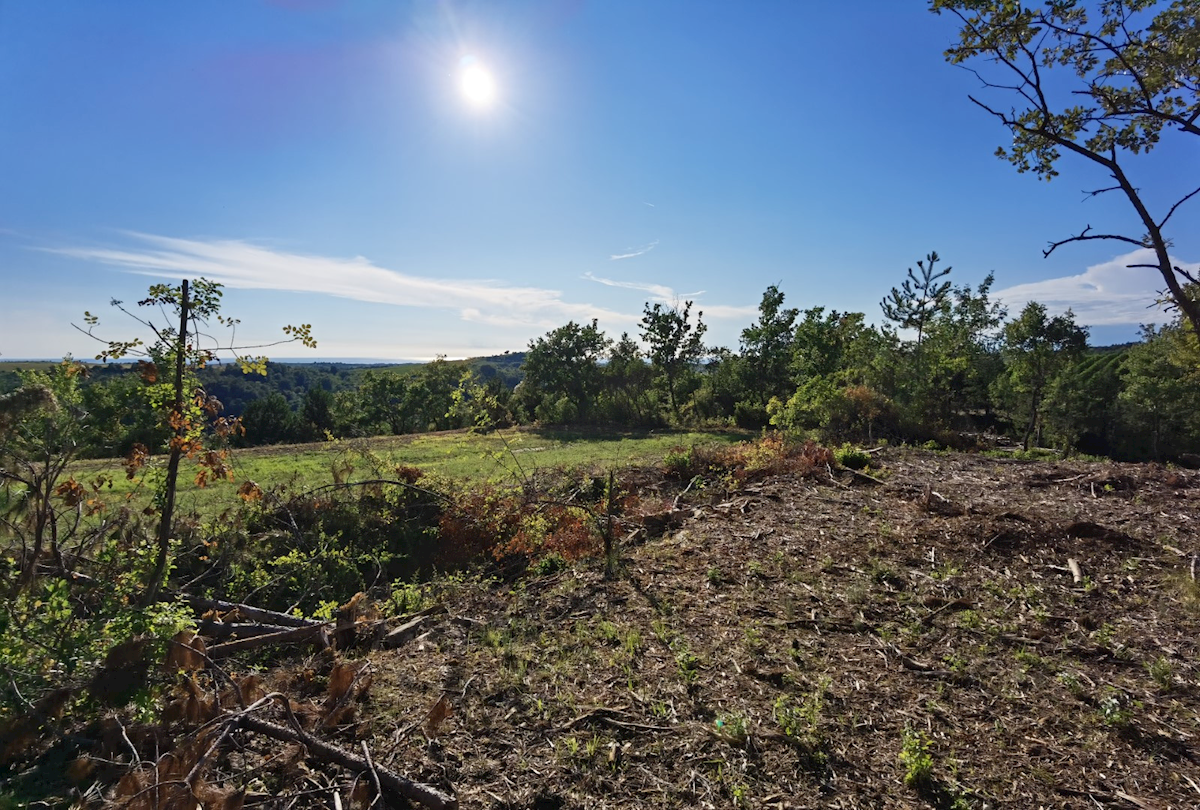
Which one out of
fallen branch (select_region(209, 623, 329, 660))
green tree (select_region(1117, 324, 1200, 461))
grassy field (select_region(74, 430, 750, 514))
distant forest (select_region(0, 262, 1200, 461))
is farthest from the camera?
green tree (select_region(1117, 324, 1200, 461))

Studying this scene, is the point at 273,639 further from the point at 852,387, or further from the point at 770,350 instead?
the point at 770,350

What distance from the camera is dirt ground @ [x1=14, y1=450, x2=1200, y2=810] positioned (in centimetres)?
294

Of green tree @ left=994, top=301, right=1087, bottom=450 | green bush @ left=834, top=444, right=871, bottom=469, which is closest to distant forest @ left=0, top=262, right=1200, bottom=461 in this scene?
green tree @ left=994, top=301, right=1087, bottom=450

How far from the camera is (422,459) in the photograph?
17.6 meters

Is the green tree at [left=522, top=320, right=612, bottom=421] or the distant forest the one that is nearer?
the distant forest

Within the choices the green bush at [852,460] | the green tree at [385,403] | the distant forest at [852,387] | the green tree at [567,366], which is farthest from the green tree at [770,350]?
the green tree at [385,403]

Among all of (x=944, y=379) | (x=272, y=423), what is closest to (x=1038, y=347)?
(x=944, y=379)

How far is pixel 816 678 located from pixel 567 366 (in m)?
31.2

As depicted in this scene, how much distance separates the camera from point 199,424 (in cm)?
407

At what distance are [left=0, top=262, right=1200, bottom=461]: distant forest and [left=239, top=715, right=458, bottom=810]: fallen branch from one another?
191 inches

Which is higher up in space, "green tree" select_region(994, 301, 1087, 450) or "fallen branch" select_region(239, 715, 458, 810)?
"green tree" select_region(994, 301, 1087, 450)

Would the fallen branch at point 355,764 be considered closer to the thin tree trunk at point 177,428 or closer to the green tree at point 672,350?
the thin tree trunk at point 177,428

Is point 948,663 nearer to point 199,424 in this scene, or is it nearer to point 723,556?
point 723,556

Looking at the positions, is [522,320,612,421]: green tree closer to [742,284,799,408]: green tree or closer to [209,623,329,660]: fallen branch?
[742,284,799,408]: green tree
